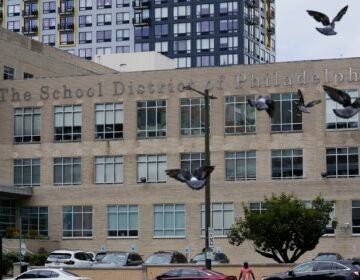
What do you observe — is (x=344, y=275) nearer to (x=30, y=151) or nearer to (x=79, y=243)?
(x=79, y=243)

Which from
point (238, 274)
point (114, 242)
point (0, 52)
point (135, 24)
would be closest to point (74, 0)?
point (135, 24)

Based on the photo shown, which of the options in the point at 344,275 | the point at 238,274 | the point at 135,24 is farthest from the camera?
the point at 135,24

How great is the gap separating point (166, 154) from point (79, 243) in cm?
944

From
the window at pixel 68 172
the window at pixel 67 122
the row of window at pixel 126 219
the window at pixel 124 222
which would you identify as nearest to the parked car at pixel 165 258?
the row of window at pixel 126 219

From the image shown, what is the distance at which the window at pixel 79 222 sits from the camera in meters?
72.1

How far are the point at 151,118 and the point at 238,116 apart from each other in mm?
6808

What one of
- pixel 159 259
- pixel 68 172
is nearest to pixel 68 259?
pixel 159 259

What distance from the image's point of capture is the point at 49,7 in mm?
156625

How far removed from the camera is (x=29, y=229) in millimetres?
73438

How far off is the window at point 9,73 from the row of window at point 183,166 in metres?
7.23

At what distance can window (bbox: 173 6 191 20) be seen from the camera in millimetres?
150850

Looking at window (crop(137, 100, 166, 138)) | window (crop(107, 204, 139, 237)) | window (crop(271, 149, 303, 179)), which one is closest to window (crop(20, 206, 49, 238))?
window (crop(107, 204, 139, 237))

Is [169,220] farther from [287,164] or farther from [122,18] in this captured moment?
[122,18]

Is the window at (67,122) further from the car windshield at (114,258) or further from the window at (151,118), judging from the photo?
the car windshield at (114,258)
